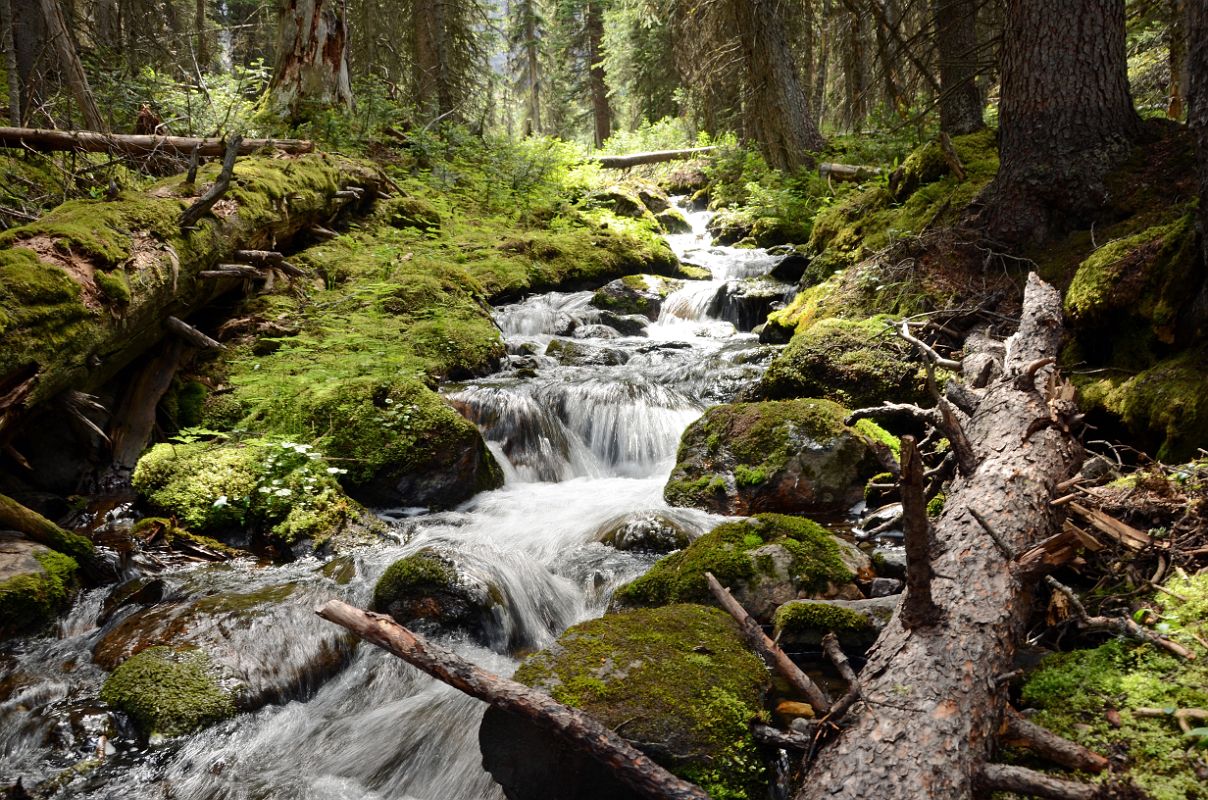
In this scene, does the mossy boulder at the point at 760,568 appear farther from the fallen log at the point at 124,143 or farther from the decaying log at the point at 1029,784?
the fallen log at the point at 124,143

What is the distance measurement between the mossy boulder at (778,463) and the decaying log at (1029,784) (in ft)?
11.6

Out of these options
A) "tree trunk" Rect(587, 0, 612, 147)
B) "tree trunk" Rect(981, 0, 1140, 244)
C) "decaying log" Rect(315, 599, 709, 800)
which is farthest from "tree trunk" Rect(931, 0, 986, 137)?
"tree trunk" Rect(587, 0, 612, 147)

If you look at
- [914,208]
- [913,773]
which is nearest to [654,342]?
[914,208]

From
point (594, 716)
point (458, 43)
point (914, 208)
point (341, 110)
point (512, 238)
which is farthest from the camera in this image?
point (458, 43)

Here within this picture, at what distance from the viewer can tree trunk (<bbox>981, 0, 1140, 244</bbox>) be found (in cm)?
591

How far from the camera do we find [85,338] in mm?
5145

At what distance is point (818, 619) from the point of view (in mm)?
3791

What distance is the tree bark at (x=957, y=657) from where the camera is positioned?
2.23 meters

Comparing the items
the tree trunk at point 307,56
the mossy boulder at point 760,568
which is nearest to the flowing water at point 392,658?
the mossy boulder at point 760,568

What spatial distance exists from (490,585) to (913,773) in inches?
116

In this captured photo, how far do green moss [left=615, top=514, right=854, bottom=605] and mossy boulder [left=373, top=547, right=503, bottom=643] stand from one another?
0.89 m

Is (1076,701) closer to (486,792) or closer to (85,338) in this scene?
(486,792)

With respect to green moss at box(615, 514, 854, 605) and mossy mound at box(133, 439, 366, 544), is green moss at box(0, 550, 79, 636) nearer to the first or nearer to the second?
mossy mound at box(133, 439, 366, 544)

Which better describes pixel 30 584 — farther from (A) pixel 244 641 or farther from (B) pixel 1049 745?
(B) pixel 1049 745
